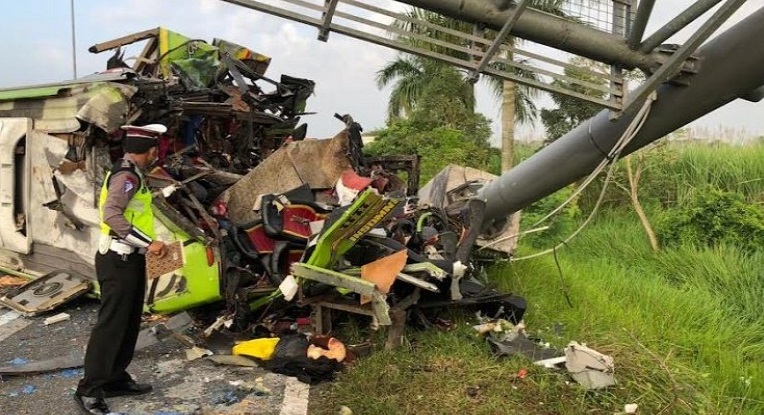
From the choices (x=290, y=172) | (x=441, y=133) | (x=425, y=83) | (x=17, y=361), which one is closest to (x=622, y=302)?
(x=290, y=172)

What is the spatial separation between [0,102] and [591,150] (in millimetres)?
6822

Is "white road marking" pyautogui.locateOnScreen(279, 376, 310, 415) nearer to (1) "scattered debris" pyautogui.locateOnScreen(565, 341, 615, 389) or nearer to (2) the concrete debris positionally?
(1) "scattered debris" pyautogui.locateOnScreen(565, 341, 615, 389)

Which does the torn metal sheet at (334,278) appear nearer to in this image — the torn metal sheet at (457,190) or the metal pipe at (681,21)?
the metal pipe at (681,21)

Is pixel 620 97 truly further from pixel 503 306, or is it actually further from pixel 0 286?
pixel 0 286

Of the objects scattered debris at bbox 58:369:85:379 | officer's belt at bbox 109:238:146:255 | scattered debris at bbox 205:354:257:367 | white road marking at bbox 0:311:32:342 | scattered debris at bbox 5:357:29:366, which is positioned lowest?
white road marking at bbox 0:311:32:342

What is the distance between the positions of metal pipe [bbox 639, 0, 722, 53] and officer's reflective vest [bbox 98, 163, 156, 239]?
332 cm

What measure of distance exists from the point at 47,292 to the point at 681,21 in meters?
6.26

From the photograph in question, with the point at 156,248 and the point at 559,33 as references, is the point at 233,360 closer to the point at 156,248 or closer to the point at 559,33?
the point at 156,248

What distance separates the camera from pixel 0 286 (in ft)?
24.0

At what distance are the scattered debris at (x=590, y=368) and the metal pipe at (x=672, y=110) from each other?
127cm

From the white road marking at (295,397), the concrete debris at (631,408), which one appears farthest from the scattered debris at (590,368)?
the white road marking at (295,397)

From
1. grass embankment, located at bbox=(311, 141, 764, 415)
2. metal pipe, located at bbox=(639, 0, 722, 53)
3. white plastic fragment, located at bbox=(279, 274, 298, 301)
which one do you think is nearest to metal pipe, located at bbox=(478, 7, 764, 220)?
metal pipe, located at bbox=(639, 0, 722, 53)

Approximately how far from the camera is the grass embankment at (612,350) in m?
4.51

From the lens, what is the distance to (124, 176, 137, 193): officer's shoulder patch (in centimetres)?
421
